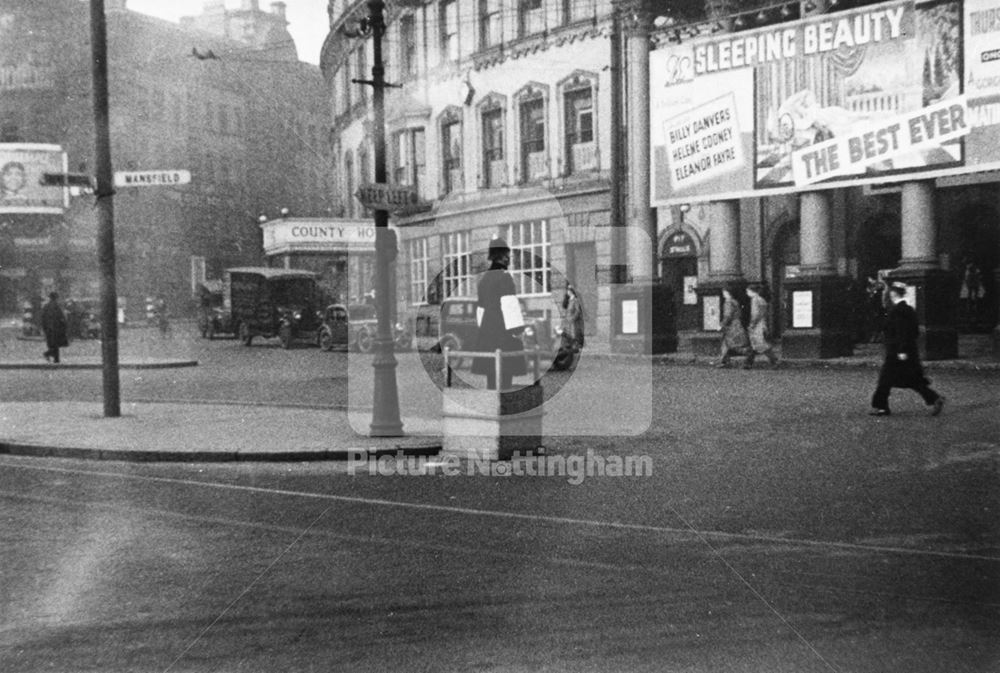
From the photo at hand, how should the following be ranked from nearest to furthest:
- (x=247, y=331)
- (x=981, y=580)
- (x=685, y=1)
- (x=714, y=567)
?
1. (x=981, y=580)
2. (x=714, y=567)
3. (x=685, y=1)
4. (x=247, y=331)

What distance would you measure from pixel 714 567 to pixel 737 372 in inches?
592

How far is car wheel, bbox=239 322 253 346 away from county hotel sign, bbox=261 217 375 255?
2.88 metres

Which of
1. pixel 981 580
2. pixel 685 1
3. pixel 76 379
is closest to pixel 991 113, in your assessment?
pixel 685 1

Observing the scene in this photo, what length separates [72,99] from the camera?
75.7 ft

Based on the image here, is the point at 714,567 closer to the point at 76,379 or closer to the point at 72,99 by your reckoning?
the point at 76,379

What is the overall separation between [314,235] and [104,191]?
25378 millimetres

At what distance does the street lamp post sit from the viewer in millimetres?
10664

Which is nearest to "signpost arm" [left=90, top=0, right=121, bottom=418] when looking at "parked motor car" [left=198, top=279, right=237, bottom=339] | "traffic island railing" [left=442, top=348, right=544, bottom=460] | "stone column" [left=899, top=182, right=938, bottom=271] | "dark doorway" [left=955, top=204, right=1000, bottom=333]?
"traffic island railing" [left=442, top=348, right=544, bottom=460]

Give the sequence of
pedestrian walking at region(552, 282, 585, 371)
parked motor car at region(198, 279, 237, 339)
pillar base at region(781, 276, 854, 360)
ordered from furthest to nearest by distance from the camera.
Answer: parked motor car at region(198, 279, 237, 339) → pillar base at region(781, 276, 854, 360) → pedestrian walking at region(552, 282, 585, 371)

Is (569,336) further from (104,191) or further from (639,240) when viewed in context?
(104,191)

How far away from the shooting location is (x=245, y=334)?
37.6 meters

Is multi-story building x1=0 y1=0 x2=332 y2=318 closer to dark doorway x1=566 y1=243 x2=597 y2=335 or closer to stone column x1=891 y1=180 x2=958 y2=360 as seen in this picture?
dark doorway x1=566 y1=243 x2=597 y2=335

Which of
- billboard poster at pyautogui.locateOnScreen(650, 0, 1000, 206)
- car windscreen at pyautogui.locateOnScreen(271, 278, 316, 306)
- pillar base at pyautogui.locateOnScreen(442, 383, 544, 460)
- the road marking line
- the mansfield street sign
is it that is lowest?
the road marking line

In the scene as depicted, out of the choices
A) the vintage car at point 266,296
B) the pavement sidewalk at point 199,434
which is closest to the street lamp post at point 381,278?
the pavement sidewalk at point 199,434
